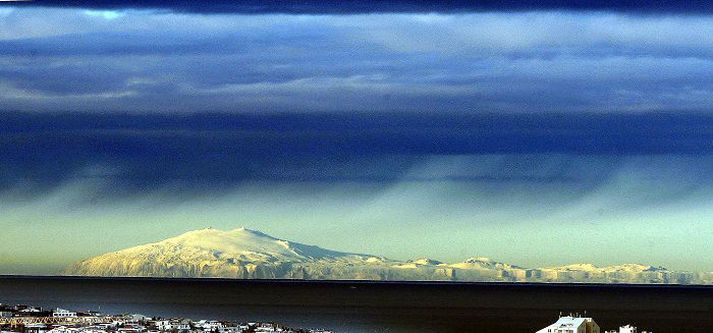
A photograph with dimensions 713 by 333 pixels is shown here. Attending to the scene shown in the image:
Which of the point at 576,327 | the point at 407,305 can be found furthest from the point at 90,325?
the point at 407,305

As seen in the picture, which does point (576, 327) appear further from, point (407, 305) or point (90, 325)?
point (407, 305)

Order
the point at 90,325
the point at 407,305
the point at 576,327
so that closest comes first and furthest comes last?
the point at 90,325
the point at 576,327
the point at 407,305

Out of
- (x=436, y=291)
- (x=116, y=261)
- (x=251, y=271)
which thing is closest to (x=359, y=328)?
(x=251, y=271)

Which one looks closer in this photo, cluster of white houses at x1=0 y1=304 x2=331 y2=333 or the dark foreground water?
cluster of white houses at x1=0 y1=304 x2=331 y2=333

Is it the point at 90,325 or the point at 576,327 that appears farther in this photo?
the point at 576,327

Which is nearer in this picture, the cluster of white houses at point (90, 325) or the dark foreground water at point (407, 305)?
the cluster of white houses at point (90, 325)

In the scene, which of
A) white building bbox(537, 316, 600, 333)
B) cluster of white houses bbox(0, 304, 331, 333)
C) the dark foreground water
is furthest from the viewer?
the dark foreground water

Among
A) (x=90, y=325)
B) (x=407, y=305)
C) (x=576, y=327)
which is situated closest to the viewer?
(x=90, y=325)

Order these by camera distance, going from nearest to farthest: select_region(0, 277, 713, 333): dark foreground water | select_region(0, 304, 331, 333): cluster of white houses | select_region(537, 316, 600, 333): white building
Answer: select_region(0, 304, 331, 333): cluster of white houses < select_region(537, 316, 600, 333): white building < select_region(0, 277, 713, 333): dark foreground water
